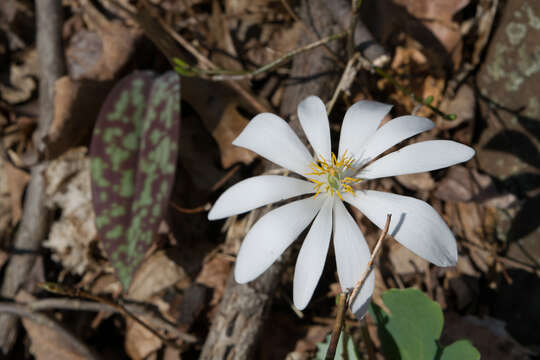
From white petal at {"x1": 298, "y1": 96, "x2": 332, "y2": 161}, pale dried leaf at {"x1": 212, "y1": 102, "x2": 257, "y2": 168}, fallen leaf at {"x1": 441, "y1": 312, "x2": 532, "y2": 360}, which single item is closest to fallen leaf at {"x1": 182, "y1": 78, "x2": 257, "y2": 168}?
pale dried leaf at {"x1": 212, "y1": 102, "x2": 257, "y2": 168}

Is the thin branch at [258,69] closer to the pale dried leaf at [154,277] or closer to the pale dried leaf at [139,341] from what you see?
the pale dried leaf at [154,277]

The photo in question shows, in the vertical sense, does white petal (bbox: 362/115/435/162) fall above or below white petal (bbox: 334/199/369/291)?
above

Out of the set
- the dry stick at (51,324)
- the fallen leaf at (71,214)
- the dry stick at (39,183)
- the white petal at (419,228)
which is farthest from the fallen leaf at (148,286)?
the white petal at (419,228)

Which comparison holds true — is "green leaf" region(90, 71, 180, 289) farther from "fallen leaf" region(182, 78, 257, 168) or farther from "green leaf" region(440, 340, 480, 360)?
"green leaf" region(440, 340, 480, 360)

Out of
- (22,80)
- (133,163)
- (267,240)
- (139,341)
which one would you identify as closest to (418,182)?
(267,240)

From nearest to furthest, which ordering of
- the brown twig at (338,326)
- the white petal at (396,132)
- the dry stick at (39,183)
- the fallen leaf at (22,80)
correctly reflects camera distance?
the brown twig at (338,326)
the white petal at (396,132)
the dry stick at (39,183)
the fallen leaf at (22,80)

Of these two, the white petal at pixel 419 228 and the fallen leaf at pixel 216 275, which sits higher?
the white petal at pixel 419 228
